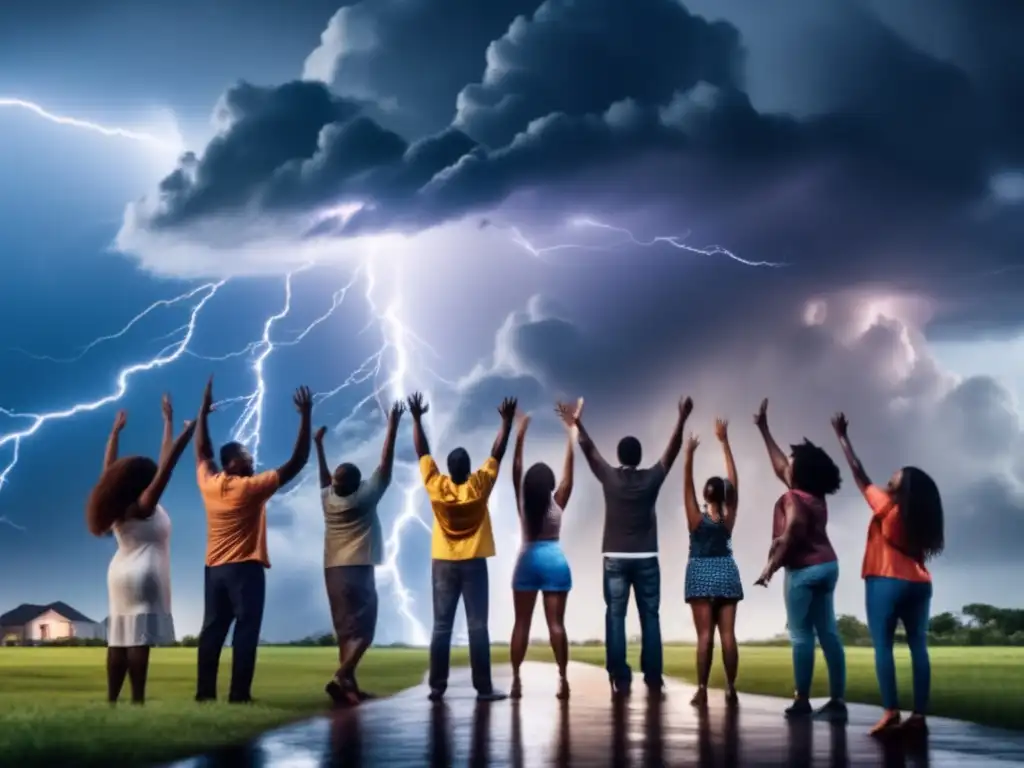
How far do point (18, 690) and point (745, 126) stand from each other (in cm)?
771

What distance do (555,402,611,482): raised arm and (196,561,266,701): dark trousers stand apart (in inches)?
79.0

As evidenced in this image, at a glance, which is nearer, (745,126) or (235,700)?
(235,700)

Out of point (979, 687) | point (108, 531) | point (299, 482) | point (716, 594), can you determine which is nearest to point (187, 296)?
point (299, 482)

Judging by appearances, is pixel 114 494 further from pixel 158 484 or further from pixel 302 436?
pixel 302 436

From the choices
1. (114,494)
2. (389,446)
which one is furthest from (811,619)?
(114,494)

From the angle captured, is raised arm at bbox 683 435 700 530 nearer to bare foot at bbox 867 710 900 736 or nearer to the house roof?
bare foot at bbox 867 710 900 736

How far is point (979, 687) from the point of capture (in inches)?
386

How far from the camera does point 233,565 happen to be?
7754 mm

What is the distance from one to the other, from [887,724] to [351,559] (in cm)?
332

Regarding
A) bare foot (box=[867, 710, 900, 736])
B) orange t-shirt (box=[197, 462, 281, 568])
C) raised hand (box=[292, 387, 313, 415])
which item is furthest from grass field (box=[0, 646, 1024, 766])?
raised hand (box=[292, 387, 313, 415])

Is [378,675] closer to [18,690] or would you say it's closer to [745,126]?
[18,690]

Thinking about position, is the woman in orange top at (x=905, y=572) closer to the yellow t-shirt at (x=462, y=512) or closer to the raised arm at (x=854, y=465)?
the raised arm at (x=854, y=465)

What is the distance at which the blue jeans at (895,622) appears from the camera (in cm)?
679

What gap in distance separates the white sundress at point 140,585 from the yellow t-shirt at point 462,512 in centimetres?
155
